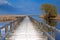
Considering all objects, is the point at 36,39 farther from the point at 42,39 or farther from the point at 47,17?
the point at 47,17

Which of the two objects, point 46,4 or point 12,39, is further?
point 46,4

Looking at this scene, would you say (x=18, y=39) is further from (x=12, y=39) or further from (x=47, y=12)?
(x=47, y=12)

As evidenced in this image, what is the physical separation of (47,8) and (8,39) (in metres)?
47.6

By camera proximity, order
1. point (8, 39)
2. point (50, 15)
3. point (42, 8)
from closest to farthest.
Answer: point (8, 39)
point (42, 8)
point (50, 15)

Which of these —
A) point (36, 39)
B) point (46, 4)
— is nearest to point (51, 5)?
point (46, 4)

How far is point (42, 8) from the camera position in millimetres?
51812

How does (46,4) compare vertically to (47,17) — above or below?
above

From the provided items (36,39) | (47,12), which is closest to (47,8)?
(47,12)

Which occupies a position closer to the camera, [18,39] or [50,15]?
[18,39]

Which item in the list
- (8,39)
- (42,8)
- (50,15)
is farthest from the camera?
(50,15)

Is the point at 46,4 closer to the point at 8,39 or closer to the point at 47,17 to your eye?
the point at 47,17

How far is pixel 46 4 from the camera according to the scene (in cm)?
5619

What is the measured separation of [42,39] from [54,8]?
4964cm

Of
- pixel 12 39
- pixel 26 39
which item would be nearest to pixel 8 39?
pixel 12 39
